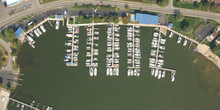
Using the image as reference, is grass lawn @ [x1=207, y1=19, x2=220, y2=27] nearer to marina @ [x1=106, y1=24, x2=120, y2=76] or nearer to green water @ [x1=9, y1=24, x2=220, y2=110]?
green water @ [x1=9, y1=24, x2=220, y2=110]

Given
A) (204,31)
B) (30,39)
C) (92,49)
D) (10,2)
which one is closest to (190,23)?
(204,31)

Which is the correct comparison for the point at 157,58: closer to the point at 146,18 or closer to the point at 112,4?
the point at 146,18

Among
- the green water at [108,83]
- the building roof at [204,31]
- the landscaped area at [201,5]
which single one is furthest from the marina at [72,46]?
the building roof at [204,31]

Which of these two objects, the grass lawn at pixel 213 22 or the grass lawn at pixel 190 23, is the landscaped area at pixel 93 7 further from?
the grass lawn at pixel 213 22

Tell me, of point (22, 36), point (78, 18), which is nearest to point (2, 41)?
point (22, 36)

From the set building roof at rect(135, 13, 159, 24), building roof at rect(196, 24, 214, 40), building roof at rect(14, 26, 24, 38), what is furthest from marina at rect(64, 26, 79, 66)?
building roof at rect(196, 24, 214, 40)
